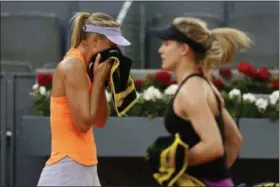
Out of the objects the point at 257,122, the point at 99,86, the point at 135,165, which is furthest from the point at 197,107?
the point at 135,165

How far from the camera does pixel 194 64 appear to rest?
344cm

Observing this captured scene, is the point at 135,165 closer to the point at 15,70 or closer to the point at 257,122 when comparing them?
the point at 257,122

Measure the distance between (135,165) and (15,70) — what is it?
2.07 m

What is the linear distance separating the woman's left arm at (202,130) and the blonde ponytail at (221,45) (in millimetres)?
229

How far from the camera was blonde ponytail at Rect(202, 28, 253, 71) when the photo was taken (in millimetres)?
3424

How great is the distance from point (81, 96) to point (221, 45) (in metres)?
0.95

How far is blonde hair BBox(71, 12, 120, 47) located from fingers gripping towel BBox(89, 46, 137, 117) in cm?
15

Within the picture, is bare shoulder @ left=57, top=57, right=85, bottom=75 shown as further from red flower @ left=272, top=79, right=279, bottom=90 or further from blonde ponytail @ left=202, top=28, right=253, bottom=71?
red flower @ left=272, top=79, right=279, bottom=90

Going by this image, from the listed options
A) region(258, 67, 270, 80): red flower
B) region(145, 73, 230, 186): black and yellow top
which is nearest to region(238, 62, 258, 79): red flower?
region(258, 67, 270, 80): red flower

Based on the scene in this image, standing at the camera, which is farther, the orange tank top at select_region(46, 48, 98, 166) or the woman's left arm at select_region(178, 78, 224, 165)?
the orange tank top at select_region(46, 48, 98, 166)

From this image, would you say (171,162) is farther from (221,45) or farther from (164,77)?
(164,77)

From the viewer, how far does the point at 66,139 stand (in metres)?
4.11

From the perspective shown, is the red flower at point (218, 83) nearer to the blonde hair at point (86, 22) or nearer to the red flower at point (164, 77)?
the red flower at point (164, 77)

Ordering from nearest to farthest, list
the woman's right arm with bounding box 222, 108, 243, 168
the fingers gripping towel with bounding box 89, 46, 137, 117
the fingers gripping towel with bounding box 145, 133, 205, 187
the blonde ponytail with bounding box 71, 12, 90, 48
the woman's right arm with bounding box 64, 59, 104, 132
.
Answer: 1. the fingers gripping towel with bounding box 145, 133, 205, 187
2. the woman's right arm with bounding box 222, 108, 243, 168
3. the woman's right arm with bounding box 64, 59, 104, 132
4. the fingers gripping towel with bounding box 89, 46, 137, 117
5. the blonde ponytail with bounding box 71, 12, 90, 48
